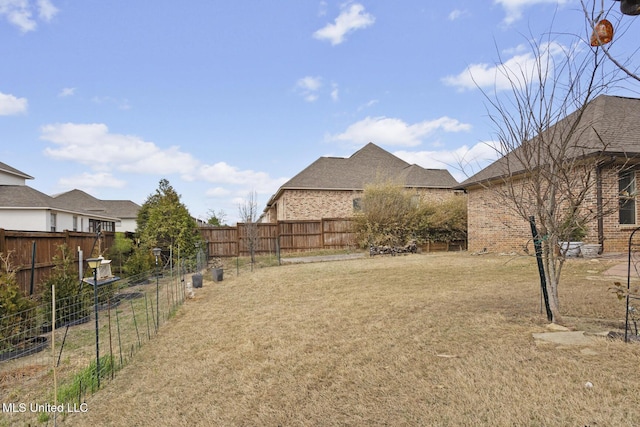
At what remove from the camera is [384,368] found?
3867 millimetres

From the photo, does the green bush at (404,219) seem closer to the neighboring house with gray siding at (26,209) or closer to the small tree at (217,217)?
the neighboring house with gray siding at (26,209)

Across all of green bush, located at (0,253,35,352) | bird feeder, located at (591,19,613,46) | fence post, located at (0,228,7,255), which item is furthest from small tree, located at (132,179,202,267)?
bird feeder, located at (591,19,613,46)

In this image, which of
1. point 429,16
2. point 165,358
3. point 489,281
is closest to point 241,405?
point 165,358

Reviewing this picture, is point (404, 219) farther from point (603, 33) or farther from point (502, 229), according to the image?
point (603, 33)

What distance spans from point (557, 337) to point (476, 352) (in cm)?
103

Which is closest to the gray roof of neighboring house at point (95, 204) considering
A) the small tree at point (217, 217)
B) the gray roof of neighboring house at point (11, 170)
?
the small tree at point (217, 217)

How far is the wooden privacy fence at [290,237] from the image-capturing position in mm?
20281

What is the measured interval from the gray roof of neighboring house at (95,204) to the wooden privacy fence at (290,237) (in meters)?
16.5

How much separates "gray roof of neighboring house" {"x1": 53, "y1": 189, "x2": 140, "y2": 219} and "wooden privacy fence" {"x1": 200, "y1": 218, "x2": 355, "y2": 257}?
16485mm

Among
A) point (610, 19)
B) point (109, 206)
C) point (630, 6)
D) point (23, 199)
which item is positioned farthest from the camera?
point (109, 206)

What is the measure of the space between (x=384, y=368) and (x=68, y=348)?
487 cm

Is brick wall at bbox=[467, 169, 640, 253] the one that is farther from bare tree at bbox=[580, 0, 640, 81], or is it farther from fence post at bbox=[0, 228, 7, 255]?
fence post at bbox=[0, 228, 7, 255]

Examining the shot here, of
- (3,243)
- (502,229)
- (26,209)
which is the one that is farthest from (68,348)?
(26,209)

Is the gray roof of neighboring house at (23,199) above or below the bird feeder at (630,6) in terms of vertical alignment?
above
